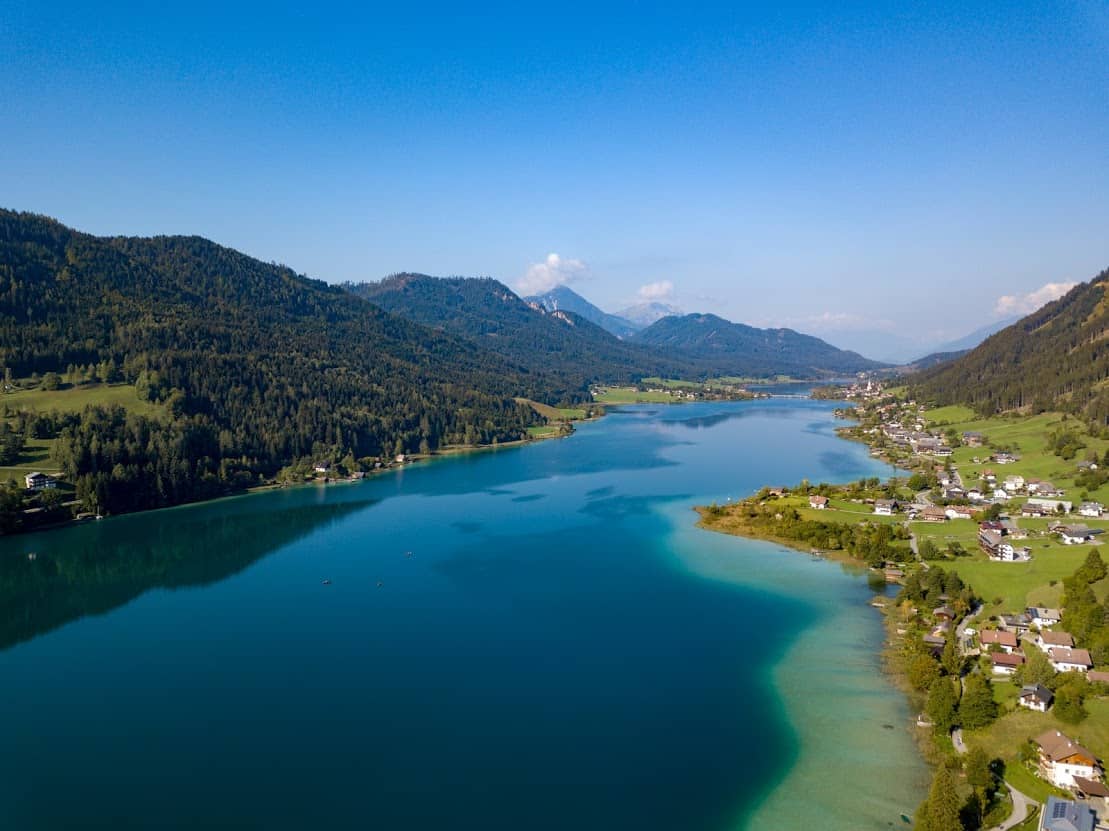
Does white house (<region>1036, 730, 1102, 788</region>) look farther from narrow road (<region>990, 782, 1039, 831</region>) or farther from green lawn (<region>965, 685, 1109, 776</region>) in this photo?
narrow road (<region>990, 782, 1039, 831</region>)

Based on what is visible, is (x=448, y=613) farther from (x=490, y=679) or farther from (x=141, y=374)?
(x=141, y=374)

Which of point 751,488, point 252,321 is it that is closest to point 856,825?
point 751,488

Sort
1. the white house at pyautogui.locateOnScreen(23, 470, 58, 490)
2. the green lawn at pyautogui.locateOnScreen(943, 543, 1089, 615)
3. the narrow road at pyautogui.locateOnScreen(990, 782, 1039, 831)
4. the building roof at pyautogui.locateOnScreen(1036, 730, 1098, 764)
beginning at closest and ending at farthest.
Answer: the narrow road at pyautogui.locateOnScreen(990, 782, 1039, 831) → the building roof at pyautogui.locateOnScreen(1036, 730, 1098, 764) → the green lawn at pyautogui.locateOnScreen(943, 543, 1089, 615) → the white house at pyautogui.locateOnScreen(23, 470, 58, 490)

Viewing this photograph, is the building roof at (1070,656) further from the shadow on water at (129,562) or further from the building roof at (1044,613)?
the shadow on water at (129,562)

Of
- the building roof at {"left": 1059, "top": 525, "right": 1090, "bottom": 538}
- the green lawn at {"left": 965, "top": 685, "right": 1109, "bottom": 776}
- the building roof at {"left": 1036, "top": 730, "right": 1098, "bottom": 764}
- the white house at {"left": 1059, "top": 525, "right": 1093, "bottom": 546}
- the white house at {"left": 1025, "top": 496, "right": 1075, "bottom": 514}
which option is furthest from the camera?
the white house at {"left": 1025, "top": 496, "right": 1075, "bottom": 514}

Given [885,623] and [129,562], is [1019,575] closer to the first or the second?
[885,623]

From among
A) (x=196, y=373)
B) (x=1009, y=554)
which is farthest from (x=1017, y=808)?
(x=196, y=373)

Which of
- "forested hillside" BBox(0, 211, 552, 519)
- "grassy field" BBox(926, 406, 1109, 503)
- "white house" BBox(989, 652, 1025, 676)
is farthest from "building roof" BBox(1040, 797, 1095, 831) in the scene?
"forested hillside" BBox(0, 211, 552, 519)

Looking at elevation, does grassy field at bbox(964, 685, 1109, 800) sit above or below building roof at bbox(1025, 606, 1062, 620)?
below
